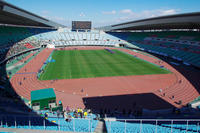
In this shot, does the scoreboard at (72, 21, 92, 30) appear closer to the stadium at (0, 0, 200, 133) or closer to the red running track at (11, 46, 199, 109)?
the stadium at (0, 0, 200, 133)

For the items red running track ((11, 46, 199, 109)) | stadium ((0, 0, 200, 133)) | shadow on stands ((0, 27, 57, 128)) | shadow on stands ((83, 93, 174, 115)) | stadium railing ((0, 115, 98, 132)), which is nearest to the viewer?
stadium railing ((0, 115, 98, 132))

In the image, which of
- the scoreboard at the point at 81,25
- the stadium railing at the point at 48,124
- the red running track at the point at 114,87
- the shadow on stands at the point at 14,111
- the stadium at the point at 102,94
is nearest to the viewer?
the stadium railing at the point at 48,124

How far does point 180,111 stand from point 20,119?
14.1 metres

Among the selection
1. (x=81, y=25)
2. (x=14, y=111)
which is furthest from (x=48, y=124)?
(x=81, y=25)

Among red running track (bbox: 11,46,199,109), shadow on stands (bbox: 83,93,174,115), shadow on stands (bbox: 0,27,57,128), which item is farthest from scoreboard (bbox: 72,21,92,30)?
shadow on stands (bbox: 83,93,174,115)

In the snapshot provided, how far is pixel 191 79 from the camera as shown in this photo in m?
25.8

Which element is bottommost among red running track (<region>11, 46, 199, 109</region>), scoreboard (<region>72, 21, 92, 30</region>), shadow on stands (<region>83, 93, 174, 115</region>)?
shadow on stands (<region>83, 93, 174, 115</region>)

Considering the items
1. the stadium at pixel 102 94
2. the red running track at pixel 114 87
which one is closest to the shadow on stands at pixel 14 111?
the stadium at pixel 102 94

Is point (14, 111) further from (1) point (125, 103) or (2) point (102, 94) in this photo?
(1) point (125, 103)

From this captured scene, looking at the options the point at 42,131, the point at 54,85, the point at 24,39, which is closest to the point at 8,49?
the point at 24,39

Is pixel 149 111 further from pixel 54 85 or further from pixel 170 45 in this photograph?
pixel 170 45

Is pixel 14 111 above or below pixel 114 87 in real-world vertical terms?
below

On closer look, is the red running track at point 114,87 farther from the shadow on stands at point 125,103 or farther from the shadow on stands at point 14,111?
the shadow on stands at point 14,111

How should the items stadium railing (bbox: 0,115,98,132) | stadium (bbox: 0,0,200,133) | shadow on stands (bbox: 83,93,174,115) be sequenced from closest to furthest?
stadium railing (bbox: 0,115,98,132), stadium (bbox: 0,0,200,133), shadow on stands (bbox: 83,93,174,115)
